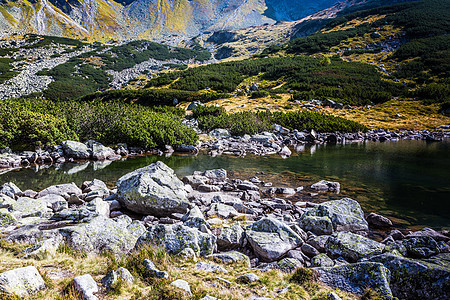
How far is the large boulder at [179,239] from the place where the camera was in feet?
20.9

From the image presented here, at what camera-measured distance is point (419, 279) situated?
512 centimetres

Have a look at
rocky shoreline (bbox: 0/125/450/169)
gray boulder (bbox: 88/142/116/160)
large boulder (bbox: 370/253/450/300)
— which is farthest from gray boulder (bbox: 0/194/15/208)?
gray boulder (bbox: 88/142/116/160)

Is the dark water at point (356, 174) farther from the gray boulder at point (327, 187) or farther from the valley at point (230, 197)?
the gray boulder at point (327, 187)

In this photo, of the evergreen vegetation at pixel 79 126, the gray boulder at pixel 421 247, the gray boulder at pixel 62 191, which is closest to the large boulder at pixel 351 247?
the gray boulder at pixel 421 247

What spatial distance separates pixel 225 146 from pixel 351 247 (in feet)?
88.2

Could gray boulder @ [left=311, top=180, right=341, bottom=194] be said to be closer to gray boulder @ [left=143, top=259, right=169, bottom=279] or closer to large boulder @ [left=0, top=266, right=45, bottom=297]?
gray boulder @ [left=143, top=259, right=169, bottom=279]

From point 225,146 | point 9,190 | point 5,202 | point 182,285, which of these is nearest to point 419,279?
point 182,285

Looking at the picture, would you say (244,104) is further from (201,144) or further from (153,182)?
(153,182)

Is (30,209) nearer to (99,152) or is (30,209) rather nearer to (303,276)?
(303,276)

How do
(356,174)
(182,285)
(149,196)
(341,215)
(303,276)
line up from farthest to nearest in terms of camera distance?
(356,174) → (149,196) → (341,215) → (303,276) → (182,285)

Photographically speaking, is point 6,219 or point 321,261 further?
point 6,219

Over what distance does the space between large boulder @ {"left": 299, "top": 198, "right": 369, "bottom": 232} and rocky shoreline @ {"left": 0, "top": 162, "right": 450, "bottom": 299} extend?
41mm

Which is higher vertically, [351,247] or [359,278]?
[359,278]

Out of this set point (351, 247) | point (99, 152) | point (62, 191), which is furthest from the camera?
point (99, 152)
